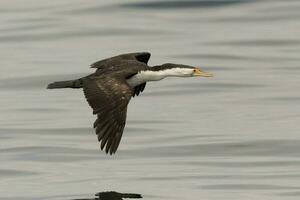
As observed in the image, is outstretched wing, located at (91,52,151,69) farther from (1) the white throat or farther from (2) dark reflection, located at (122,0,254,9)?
(2) dark reflection, located at (122,0,254,9)

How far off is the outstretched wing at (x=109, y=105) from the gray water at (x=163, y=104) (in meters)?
1.35

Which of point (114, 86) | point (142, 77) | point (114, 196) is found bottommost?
point (114, 196)

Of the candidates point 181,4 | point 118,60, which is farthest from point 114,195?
point 181,4

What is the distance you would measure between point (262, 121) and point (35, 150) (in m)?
5.02

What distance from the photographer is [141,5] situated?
131 feet

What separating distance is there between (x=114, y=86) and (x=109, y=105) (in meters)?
0.48

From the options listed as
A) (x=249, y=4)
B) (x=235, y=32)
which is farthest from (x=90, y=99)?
(x=249, y=4)

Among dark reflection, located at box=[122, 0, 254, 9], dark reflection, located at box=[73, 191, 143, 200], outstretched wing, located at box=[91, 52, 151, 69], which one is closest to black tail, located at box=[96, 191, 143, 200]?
dark reflection, located at box=[73, 191, 143, 200]

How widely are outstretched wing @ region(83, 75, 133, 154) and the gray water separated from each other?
135 centimetres

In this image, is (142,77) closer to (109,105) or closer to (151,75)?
(151,75)

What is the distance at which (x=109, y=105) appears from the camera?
17.3 m

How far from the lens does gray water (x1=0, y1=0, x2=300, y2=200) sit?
63.5ft

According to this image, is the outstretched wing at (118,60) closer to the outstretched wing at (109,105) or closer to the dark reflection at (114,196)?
the outstretched wing at (109,105)

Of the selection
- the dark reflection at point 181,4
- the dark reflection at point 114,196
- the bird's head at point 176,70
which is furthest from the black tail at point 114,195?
the dark reflection at point 181,4
